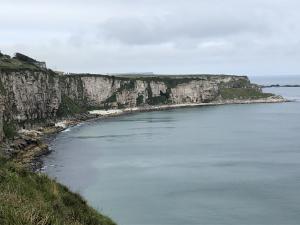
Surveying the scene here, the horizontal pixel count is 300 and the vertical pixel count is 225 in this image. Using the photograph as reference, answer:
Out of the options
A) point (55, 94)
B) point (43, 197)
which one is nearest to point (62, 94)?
point (55, 94)

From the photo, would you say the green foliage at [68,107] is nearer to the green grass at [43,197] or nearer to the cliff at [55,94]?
the cliff at [55,94]

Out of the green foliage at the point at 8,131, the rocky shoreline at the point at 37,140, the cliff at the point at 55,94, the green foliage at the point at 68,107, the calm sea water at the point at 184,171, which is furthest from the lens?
the green foliage at the point at 68,107

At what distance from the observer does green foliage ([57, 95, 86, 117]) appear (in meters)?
137

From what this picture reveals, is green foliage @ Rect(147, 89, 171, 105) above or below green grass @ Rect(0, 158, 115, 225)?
below

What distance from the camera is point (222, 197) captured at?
5172cm

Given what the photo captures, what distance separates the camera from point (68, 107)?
14500 centimetres

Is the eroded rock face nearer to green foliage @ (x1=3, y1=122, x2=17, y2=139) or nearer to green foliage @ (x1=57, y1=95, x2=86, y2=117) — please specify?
green foliage @ (x1=57, y1=95, x2=86, y2=117)

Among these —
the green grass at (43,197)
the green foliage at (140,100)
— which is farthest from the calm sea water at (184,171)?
the green foliage at (140,100)

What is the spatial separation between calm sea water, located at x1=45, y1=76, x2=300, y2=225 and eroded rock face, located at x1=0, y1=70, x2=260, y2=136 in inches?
376

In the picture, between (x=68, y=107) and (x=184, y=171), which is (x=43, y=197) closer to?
(x=184, y=171)

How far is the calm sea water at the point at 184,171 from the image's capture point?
46.6m

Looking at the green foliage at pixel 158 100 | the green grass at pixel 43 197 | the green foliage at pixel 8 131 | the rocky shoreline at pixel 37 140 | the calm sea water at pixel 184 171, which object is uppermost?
the green grass at pixel 43 197

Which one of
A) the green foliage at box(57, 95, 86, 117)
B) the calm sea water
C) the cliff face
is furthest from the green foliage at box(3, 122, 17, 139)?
the green foliage at box(57, 95, 86, 117)

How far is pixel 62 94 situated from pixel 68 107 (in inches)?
381
